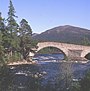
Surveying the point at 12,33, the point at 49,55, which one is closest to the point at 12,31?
the point at 12,33

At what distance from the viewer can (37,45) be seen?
3386 inches

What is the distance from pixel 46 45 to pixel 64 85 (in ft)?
227

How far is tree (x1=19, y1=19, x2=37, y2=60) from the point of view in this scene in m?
76.9

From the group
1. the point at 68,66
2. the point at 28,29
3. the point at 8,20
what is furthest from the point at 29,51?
the point at 68,66

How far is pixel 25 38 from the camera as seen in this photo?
76.8 metres

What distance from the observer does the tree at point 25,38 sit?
252 feet

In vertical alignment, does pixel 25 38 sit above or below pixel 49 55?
above

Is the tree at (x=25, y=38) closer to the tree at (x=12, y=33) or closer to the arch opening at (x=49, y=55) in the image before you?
the tree at (x=12, y=33)

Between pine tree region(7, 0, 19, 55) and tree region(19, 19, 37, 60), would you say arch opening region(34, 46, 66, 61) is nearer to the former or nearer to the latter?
A: tree region(19, 19, 37, 60)

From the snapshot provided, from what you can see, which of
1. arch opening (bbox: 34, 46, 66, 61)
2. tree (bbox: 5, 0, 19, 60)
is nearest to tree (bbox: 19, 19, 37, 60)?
tree (bbox: 5, 0, 19, 60)

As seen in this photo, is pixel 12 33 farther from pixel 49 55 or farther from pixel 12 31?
pixel 49 55

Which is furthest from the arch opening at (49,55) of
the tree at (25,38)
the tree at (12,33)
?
the tree at (12,33)

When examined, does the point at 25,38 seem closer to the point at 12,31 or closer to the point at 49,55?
the point at 12,31

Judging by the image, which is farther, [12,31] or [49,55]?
[49,55]
